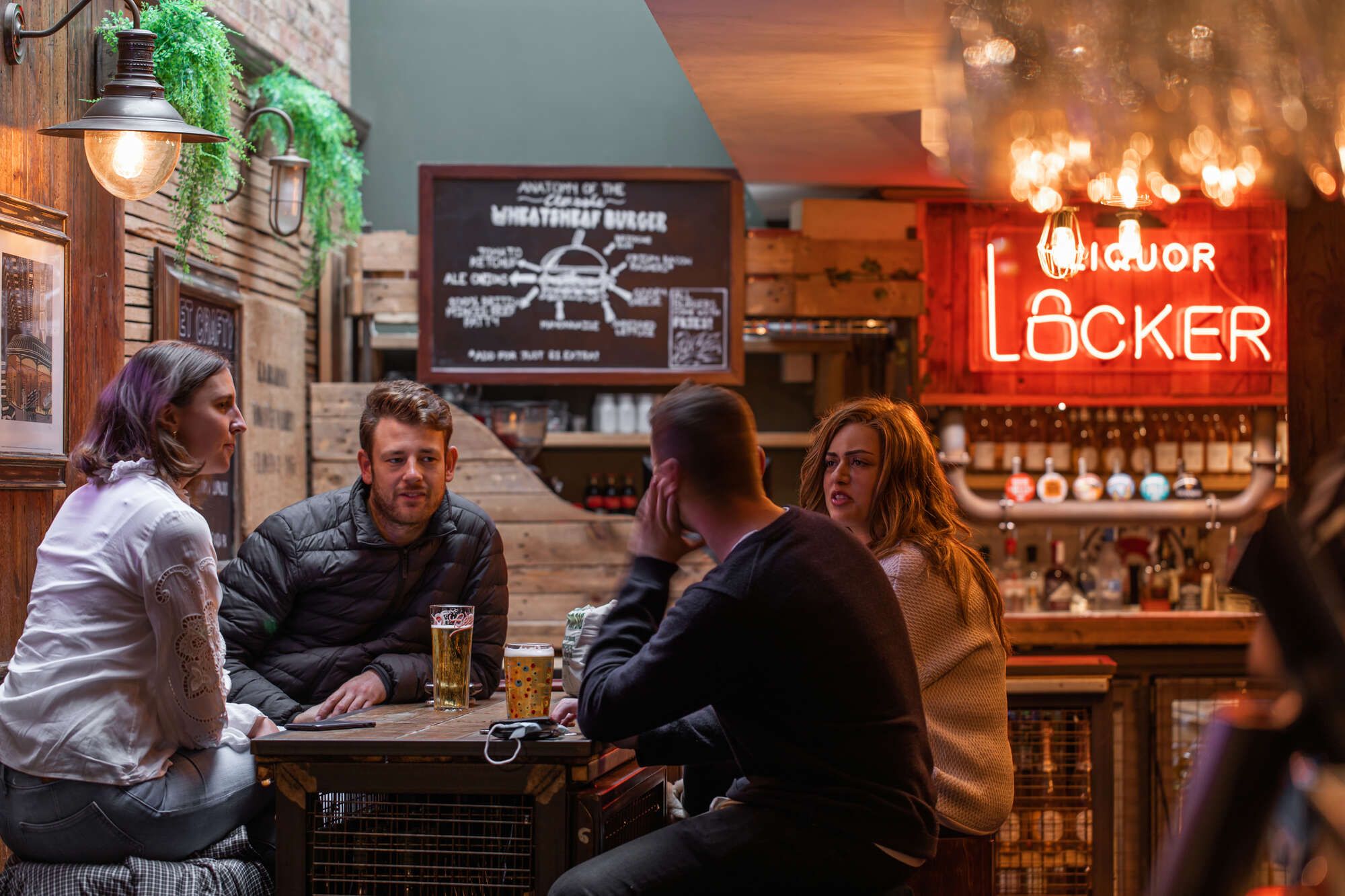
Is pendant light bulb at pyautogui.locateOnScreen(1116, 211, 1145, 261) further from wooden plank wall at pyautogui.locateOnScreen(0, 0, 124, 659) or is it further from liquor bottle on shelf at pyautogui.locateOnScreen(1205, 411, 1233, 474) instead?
wooden plank wall at pyautogui.locateOnScreen(0, 0, 124, 659)

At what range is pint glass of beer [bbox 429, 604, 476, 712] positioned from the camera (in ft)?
8.28

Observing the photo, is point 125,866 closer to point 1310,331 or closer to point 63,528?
point 63,528

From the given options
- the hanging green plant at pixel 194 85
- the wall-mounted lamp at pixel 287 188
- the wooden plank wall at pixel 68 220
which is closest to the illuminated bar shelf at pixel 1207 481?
the wall-mounted lamp at pixel 287 188

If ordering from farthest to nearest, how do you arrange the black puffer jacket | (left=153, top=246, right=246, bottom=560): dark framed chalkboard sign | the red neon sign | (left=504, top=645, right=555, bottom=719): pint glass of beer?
the red neon sign
(left=153, top=246, right=246, bottom=560): dark framed chalkboard sign
the black puffer jacket
(left=504, top=645, right=555, bottom=719): pint glass of beer

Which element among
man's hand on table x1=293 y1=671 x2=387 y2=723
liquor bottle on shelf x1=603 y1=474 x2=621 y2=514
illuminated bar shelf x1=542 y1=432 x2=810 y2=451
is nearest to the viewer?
man's hand on table x1=293 y1=671 x2=387 y2=723

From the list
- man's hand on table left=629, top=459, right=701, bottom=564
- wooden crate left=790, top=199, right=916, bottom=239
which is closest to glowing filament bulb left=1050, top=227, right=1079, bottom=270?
wooden crate left=790, top=199, right=916, bottom=239

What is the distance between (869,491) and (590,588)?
220 cm

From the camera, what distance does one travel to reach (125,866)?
7.40 ft

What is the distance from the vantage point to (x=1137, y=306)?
233 inches

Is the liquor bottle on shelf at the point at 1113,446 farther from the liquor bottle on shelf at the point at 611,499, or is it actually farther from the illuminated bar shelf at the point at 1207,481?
the liquor bottle on shelf at the point at 611,499

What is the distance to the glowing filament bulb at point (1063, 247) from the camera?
178 inches

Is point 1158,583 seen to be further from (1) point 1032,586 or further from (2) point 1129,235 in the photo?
(2) point 1129,235

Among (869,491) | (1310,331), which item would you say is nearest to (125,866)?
(869,491)

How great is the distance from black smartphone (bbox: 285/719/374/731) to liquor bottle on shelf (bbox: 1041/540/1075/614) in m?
4.07
